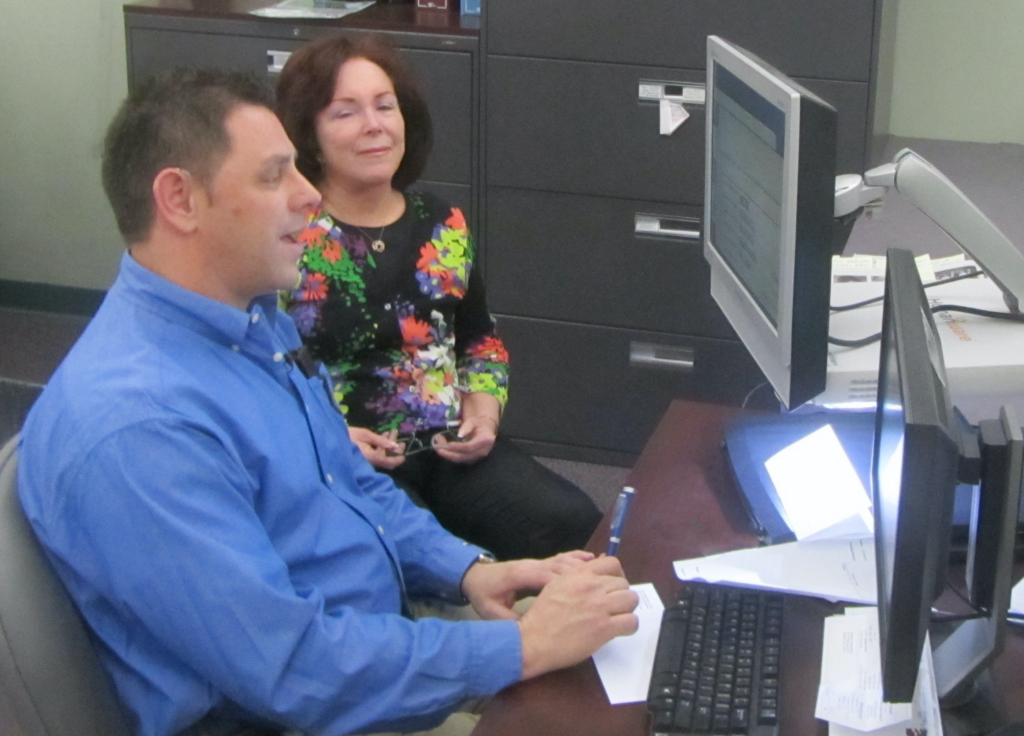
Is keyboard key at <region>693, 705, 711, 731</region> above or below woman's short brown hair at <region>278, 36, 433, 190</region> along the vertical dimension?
below

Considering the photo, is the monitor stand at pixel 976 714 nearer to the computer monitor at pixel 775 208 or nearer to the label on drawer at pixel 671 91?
the computer monitor at pixel 775 208

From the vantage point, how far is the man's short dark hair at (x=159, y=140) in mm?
1190

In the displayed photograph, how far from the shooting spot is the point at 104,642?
112 cm

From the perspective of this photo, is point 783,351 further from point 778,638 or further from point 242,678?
point 242,678

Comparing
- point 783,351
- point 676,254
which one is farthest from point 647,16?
point 783,351

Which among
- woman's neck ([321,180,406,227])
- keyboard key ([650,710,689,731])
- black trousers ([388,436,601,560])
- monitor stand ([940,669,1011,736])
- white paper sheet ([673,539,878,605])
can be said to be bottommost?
black trousers ([388,436,601,560])

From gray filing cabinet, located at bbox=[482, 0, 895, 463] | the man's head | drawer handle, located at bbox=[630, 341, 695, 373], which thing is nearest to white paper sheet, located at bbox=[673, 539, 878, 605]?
the man's head

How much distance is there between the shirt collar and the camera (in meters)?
1.18

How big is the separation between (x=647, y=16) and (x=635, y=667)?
5.73ft

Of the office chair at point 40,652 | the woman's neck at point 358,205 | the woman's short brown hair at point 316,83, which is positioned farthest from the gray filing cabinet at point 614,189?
the office chair at point 40,652

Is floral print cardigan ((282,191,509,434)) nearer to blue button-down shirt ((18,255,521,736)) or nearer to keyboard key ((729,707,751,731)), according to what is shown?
blue button-down shirt ((18,255,521,736))

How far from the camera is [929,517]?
2.88ft

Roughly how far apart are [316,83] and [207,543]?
38.4 inches

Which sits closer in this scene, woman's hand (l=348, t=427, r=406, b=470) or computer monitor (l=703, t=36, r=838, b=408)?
computer monitor (l=703, t=36, r=838, b=408)
